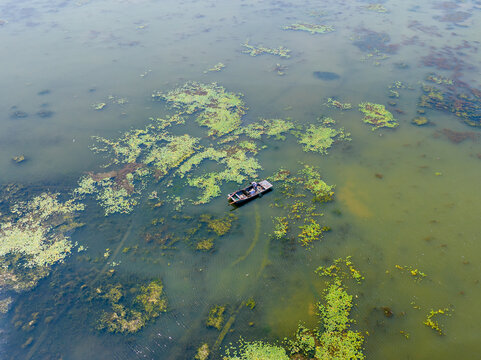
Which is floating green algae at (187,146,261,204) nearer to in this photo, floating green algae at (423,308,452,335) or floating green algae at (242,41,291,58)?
floating green algae at (423,308,452,335)

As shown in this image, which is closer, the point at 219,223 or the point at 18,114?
the point at 219,223

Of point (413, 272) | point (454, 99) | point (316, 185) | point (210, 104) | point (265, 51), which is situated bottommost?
point (413, 272)

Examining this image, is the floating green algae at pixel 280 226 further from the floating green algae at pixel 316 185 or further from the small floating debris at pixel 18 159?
the small floating debris at pixel 18 159

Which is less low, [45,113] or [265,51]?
[265,51]

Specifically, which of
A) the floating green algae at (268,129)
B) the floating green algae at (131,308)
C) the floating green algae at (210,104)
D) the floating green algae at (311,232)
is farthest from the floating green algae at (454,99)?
the floating green algae at (131,308)

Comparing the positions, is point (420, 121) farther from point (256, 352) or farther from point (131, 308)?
point (131, 308)

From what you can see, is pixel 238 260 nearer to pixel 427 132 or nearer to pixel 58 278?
pixel 58 278

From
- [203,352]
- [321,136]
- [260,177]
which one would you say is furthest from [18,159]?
[321,136]
